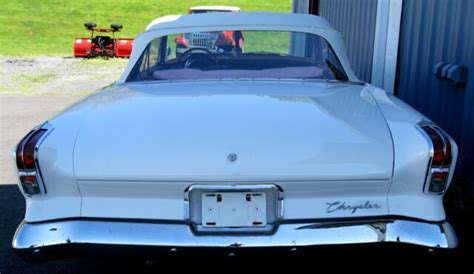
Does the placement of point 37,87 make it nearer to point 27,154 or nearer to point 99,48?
point 99,48

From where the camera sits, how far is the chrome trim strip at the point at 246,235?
2.68 metres

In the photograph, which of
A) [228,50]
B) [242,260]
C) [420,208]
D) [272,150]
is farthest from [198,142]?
[228,50]

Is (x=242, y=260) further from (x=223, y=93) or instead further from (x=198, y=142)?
(x=223, y=93)

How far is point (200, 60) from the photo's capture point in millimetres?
4336

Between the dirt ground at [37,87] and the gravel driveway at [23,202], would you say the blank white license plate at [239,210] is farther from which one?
the dirt ground at [37,87]

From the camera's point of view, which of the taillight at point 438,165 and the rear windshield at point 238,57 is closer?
the taillight at point 438,165

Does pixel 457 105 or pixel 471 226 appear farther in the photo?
pixel 457 105

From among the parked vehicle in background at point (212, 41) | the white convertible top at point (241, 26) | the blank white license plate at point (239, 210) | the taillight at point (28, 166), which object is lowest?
the blank white license plate at point (239, 210)

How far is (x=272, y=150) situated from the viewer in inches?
106

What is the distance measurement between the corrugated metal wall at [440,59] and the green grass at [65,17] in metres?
17.3

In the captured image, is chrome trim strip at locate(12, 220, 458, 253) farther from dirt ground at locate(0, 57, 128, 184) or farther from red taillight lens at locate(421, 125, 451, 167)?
dirt ground at locate(0, 57, 128, 184)

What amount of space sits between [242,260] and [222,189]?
339 mm

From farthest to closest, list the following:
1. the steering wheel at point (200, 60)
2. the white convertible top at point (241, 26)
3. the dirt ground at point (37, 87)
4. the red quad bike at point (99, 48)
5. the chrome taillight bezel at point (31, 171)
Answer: the red quad bike at point (99, 48) → the dirt ground at point (37, 87) → the white convertible top at point (241, 26) → the steering wheel at point (200, 60) → the chrome taillight bezel at point (31, 171)

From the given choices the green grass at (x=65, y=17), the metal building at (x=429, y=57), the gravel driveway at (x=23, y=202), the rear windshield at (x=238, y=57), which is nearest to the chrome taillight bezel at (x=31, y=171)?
the gravel driveway at (x=23, y=202)
